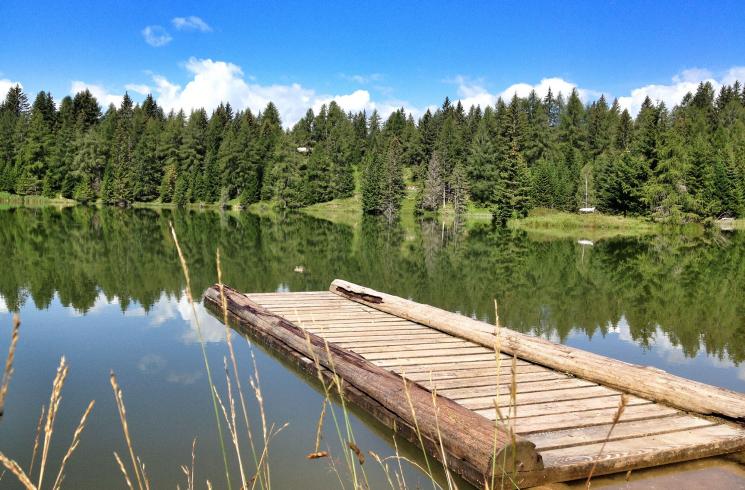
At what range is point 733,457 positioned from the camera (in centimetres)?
444

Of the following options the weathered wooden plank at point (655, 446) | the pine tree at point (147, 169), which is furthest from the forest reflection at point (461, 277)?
the pine tree at point (147, 169)

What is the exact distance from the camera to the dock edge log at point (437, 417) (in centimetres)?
386

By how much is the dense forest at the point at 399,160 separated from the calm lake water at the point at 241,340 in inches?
1250

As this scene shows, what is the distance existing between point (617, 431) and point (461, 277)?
11229 mm

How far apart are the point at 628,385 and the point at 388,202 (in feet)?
198

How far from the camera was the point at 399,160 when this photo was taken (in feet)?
236

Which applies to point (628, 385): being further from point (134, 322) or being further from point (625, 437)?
point (134, 322)

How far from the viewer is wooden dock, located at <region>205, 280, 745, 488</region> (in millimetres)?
4051

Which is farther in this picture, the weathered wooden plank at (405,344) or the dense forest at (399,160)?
the dense forest at (399,160)

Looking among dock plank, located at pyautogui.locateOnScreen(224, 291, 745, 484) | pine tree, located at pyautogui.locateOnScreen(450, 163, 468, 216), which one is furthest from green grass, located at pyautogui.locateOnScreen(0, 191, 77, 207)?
dock plank, located at pyautogui.locateOnScreen(224, 291, 745, 484)

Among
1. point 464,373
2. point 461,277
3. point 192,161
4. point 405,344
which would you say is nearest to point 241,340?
point 405,344

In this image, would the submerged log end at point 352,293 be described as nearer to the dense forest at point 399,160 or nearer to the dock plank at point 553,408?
the dock plank at point 553,408

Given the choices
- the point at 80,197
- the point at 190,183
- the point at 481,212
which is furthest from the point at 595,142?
the point at 80,197

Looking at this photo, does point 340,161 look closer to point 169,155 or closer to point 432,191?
point 432,191
